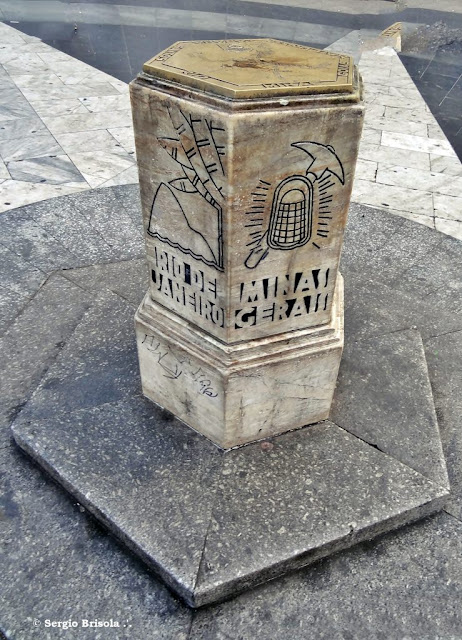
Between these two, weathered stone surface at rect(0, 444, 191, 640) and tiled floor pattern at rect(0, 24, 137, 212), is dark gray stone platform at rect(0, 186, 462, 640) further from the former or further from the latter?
tiled floor pattern at rect(0, 24, 137, 212)

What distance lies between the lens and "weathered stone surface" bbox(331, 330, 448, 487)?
2809 mm

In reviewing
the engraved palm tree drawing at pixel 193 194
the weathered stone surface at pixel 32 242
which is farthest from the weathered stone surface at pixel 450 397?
the weathered stone surface at pixel 32 242

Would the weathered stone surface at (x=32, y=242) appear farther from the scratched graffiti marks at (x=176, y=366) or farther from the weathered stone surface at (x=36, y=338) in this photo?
the scratched graffiti marks at (x=176, y=366)

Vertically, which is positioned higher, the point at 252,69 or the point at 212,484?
the point at 252,69

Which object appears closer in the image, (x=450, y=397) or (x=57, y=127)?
(x=450, y=397)

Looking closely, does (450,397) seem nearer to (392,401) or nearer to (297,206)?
(392,401)

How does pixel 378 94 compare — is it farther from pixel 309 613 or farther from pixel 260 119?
pixel 309 613

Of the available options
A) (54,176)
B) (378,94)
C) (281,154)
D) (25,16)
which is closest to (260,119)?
(281,154)

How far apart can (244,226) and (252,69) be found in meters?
0.61

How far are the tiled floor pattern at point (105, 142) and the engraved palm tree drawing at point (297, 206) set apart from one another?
3.25 m

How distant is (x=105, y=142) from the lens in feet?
20.9

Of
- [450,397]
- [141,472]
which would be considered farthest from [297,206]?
[450,397]

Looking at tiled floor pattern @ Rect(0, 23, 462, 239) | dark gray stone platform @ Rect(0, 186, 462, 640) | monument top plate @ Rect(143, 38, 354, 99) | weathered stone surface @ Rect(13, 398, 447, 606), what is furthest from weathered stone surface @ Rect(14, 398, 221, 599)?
tiled floor pattern @ Rect(0, 23, 462, 239)

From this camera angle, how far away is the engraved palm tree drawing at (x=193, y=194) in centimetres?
200
